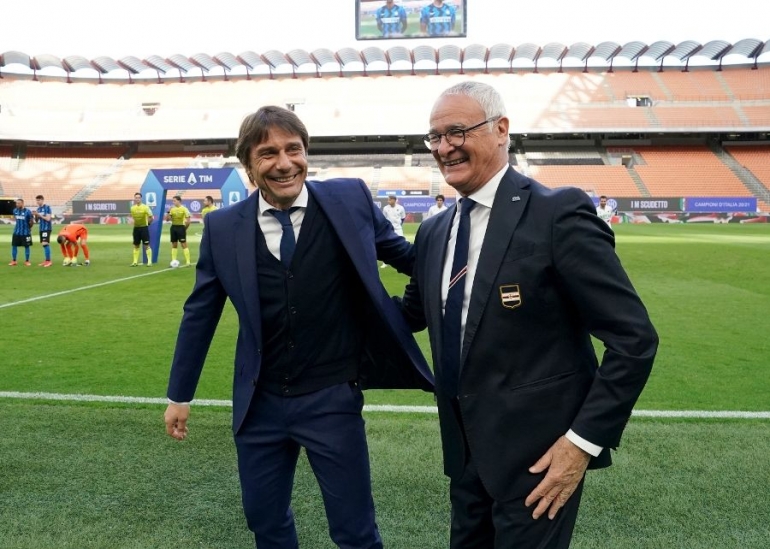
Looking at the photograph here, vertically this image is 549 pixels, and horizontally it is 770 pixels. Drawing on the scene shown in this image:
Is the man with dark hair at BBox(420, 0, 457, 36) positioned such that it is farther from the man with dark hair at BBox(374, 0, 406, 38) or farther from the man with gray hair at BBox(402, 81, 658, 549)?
the man with gray hair at BBox(402, 81, 658, 549)

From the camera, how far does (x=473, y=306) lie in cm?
181

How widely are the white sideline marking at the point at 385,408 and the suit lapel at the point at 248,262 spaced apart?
288 cm

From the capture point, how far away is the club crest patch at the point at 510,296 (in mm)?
1761

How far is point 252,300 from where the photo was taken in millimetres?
2289

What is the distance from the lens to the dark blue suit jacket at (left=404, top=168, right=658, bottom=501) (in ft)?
5.51

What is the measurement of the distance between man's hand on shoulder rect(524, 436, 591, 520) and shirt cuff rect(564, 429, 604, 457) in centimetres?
2

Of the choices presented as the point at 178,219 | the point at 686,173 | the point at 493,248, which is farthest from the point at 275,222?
the point at 686,173

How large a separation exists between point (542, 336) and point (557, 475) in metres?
0.39

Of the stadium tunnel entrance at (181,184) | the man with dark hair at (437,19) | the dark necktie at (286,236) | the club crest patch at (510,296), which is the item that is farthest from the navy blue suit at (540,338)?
the man with dark hair at (437,19)

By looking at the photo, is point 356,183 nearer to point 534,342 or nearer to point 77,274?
point 534,342

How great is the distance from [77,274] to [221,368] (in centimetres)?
977

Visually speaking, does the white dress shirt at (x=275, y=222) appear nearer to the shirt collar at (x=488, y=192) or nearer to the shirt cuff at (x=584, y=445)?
the shirt collar at (x=488, y=192)

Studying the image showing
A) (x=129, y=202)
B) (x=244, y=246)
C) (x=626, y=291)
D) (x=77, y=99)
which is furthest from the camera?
(x=77, y=99)

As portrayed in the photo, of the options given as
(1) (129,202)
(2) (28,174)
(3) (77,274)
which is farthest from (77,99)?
(3) (77,274)
